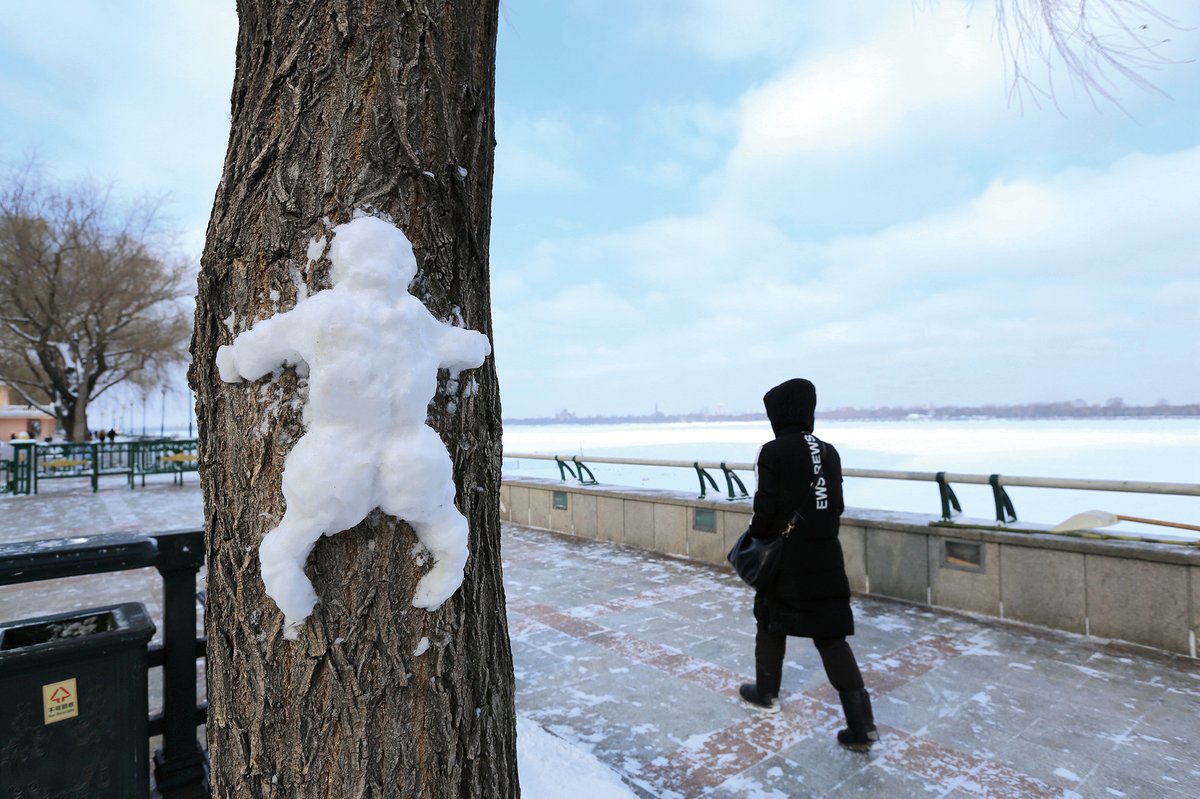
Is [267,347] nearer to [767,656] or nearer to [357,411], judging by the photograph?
[357,411]

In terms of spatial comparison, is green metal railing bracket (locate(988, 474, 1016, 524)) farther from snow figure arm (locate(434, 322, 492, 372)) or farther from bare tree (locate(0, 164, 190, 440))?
bare tree (locate(0, 164, 190, 440))

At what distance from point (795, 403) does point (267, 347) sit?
9.81 ft

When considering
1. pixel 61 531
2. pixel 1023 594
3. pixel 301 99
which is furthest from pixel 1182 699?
pixel 61 531

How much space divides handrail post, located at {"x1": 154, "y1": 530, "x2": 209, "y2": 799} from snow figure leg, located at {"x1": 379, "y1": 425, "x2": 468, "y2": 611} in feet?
5.43

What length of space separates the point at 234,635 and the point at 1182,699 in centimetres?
495

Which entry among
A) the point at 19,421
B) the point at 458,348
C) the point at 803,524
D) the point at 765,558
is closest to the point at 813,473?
the point at 803,524

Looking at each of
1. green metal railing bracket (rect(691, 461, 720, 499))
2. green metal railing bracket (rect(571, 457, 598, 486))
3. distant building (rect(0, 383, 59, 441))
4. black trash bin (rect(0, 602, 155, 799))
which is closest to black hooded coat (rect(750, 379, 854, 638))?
black trash bin (rect(0, 602, 155, 799))

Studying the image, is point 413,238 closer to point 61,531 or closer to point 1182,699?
point 1182,699

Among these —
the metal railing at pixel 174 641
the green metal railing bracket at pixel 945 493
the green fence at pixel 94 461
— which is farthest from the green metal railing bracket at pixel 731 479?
the green fence at pixel 94 461

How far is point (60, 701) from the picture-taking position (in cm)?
206

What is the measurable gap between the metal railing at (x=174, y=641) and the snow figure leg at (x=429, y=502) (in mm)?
1628

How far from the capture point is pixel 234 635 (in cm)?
141

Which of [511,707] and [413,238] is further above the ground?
[413,238]

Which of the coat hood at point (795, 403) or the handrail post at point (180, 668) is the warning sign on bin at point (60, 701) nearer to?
the handrail post at point (180, 668)
